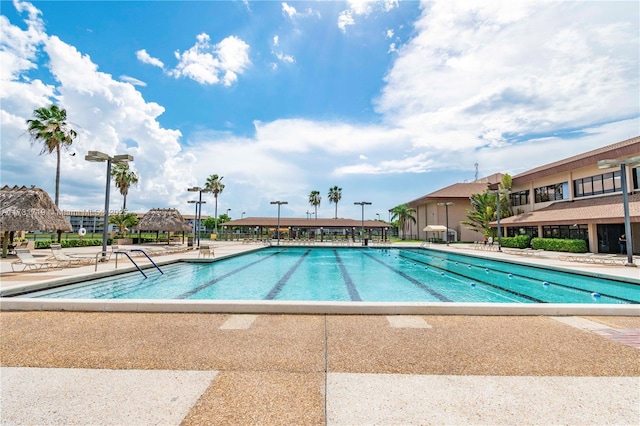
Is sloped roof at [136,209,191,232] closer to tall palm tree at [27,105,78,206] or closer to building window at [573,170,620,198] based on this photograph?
tall palm tree at [27,105,78,206]

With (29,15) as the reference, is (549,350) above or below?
below

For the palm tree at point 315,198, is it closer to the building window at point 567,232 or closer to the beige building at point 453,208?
the beige building at point 453,208

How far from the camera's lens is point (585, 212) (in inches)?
755

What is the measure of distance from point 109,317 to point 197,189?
18.0 metres

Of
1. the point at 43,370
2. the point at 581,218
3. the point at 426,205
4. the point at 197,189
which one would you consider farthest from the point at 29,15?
the point at 426,205

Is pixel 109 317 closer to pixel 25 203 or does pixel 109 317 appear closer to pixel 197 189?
pixel 25 203

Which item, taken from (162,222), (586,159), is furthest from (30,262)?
(586,159)

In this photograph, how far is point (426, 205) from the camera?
4216 cm

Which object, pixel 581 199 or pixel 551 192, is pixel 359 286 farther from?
pixel 551 192

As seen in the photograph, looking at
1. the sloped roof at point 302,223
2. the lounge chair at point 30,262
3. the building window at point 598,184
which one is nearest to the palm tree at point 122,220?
the sloped roof at point 302,223

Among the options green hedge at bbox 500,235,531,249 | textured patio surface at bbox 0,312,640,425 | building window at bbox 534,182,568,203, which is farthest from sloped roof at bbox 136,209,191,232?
building window at bbox 534,182,568,203

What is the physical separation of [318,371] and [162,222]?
29754 millimetres

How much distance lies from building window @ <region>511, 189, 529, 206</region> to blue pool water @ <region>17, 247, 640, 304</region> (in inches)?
693

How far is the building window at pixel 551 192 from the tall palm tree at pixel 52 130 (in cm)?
3742
